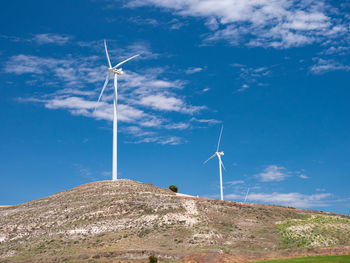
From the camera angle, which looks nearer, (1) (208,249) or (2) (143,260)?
(2) (143,260)

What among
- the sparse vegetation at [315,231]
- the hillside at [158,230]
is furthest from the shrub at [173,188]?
the sparse vegetation at [315,231]

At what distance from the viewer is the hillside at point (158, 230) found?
195 feet

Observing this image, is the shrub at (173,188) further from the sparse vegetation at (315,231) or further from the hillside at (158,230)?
the sparse vegetation at (315,231)

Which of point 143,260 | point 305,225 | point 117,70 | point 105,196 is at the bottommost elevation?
point 143,260

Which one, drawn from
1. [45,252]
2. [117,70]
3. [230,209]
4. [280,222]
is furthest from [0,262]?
[117,70]

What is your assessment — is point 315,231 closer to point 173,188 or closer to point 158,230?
point 158,230

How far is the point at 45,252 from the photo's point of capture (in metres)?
65.4

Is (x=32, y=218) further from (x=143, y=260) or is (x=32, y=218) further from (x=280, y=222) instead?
(x=280, y=222)

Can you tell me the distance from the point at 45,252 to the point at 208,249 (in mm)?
27664

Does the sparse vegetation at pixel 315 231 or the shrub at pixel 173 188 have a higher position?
the shrub at pixel 173 188

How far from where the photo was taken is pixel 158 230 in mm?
69438

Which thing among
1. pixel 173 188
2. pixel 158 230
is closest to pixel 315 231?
pixel 158 230

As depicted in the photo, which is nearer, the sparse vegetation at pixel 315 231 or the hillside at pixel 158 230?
the hillside at pixel 158 230

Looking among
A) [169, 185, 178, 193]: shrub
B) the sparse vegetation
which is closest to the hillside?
the sparse vegetation
